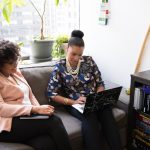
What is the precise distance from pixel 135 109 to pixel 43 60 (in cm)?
102

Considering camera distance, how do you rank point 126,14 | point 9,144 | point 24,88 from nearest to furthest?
point 9,144, point 24,88, point 126,14

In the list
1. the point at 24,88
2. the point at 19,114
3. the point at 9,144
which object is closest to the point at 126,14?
the point at 24,88

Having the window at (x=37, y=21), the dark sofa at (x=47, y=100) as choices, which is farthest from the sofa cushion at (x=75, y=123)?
the window at (x=37, y=21)

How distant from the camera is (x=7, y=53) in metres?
1.42

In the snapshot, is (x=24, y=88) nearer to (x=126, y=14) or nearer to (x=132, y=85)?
(x=132, y=85)

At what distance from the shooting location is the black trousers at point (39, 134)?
1.35 meters

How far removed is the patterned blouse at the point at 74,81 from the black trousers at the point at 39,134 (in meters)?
0.44

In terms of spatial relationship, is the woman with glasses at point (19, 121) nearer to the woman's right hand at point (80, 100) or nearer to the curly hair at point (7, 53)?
the curly hair at point (7, 53)

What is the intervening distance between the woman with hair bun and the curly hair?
0.48 m

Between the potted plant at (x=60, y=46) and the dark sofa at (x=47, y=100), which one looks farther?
the potted plant at (x=60, y=46)

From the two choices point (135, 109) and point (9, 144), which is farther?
point (135, 109)

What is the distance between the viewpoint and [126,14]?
2.10m

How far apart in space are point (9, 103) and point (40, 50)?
2.96 feet

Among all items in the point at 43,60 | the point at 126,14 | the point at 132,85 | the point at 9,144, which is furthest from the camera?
the point at 43,60
